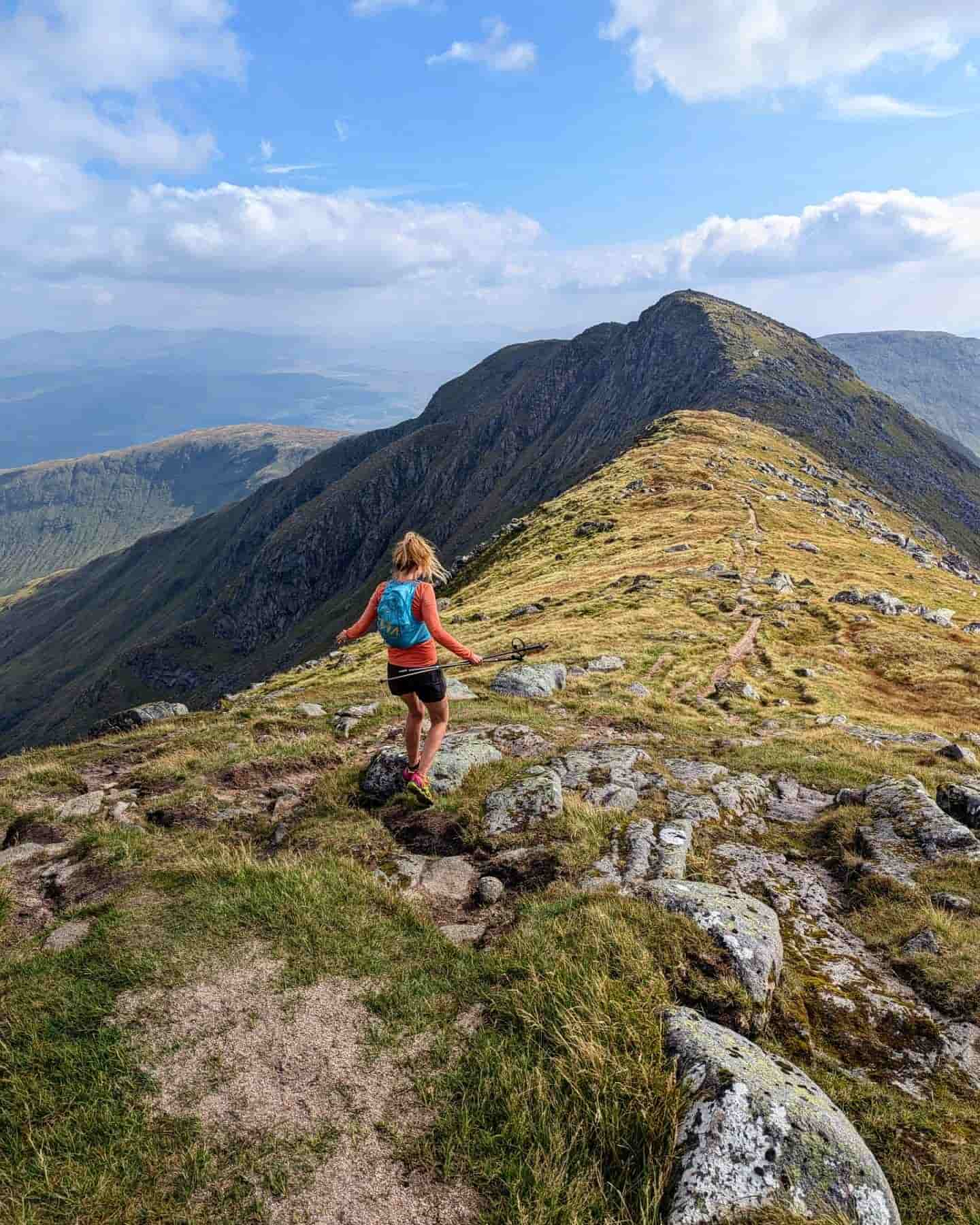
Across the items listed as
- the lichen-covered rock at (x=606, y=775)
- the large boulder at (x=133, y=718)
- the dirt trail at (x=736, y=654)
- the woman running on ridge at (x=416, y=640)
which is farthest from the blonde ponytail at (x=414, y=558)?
the dirt trail at (x=736, y=654)

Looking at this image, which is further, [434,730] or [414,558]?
[434,730]

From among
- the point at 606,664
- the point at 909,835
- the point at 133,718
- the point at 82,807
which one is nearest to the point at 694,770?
the point at 909,835

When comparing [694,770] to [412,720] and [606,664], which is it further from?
[606,664]

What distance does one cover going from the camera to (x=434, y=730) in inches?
443

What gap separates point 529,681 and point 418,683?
38.1 feet

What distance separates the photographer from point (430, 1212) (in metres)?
4.49

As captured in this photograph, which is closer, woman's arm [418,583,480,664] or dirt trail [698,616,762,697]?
woman's arm [418,583,480,664]

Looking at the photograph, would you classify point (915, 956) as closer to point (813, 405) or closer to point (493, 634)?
point (493, 634)

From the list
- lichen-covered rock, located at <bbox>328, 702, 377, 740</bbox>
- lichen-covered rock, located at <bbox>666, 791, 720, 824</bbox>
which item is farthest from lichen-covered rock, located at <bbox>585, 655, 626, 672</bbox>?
lichen-covered rock, located at <bbox>666, 791, 720, 824</bbox>

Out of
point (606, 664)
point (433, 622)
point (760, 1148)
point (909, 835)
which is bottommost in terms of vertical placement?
point (606, 664)

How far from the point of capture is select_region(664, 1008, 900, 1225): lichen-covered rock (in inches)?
176

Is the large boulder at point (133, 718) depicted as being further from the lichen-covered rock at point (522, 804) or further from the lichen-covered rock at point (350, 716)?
the lichen-covered rock at point (522, 804)

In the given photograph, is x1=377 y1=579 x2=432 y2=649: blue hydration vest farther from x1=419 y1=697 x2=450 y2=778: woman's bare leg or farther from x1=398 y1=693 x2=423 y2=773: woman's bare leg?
x1=419 y1=697 x2=450 y2=778: woman's bare leg

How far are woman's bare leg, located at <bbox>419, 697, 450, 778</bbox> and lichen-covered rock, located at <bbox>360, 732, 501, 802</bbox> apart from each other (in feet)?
2.64
